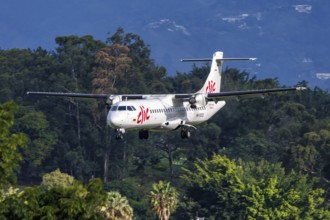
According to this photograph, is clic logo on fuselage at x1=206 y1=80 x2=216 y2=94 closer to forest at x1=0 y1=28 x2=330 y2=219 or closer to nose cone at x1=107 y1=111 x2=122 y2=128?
nose cone at x1=107 y1=111 x2=122 y2=128

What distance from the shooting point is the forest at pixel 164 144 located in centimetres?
12281

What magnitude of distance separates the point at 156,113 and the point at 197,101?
150 inches

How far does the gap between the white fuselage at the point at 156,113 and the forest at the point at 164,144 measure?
40.0 metres

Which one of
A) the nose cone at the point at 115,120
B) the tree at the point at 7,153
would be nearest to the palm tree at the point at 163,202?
the nose cone at the point at 115,120

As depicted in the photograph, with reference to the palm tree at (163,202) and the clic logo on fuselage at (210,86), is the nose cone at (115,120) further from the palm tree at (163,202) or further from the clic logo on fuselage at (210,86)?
the palm tree at (163,202)

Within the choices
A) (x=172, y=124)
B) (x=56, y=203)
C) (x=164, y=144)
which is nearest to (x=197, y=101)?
(x=172, y=124)

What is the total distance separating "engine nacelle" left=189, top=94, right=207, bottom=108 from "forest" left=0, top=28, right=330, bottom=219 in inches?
1655

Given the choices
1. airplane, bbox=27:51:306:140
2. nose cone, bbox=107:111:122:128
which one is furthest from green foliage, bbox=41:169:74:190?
nose cone, bbox=107:111:122:128

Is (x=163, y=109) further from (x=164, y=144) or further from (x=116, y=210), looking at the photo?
(x=164, y=144)

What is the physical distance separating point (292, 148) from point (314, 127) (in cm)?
1209

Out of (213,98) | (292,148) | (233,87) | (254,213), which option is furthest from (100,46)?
(213,98)

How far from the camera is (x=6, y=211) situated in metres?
42.1

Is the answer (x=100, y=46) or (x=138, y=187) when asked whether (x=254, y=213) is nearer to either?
(x=138, y=187)

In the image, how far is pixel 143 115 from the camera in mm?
68938
